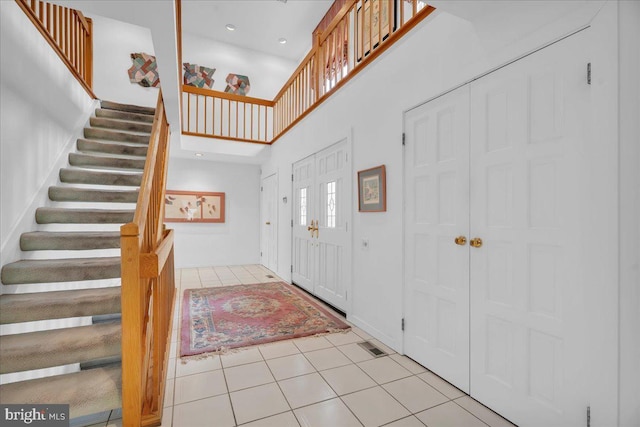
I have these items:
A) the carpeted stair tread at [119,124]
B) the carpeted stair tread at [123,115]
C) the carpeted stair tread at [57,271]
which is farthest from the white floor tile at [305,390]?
the carpeted stair tread at [123,115]

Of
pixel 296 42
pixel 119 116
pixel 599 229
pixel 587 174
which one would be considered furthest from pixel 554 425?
pixel 296 42

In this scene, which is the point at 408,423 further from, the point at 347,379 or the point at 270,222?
the point at 270,222

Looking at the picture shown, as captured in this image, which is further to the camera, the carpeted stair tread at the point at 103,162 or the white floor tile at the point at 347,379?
the carpeted stair tread at the point at 103,162

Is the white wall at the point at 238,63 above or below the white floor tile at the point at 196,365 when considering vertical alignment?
above

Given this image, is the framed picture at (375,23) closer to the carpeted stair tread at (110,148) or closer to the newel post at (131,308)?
the newel post at (131,308)

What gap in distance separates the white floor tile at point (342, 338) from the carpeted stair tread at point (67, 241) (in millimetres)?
2276

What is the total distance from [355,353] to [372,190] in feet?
5.15

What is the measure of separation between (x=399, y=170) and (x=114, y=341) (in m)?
2.59

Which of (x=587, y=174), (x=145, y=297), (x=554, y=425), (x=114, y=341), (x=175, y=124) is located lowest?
(x=554, y=425)

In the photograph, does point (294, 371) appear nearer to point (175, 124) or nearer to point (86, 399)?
point (86, 399)

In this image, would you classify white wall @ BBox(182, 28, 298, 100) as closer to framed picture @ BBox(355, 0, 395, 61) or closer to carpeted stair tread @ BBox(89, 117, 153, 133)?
carpeted stair tread @ BBox(89, 117, 153, 133)

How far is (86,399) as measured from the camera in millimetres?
1682

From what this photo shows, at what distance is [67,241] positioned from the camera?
2.61 m

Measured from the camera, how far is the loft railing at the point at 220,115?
5.89 meters
